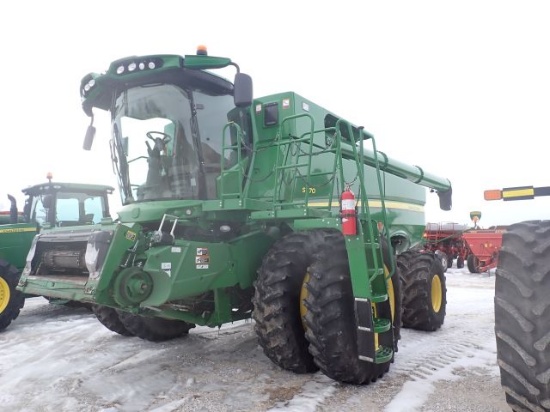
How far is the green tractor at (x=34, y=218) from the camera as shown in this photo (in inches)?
269

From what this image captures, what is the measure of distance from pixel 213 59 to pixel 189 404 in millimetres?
2969

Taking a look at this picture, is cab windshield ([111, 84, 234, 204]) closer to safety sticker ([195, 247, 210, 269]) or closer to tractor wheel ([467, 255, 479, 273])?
safety sticker ([195, 247, 210, 269])

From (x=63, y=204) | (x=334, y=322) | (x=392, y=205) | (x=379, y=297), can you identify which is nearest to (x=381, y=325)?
(x=379, y=297)

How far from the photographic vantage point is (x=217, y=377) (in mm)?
4031

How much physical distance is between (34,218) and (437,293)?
751cm

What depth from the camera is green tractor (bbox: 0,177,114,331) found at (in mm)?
6828

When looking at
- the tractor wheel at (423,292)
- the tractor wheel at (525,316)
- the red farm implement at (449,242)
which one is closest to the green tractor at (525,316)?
the tractor wheel at (525,316)

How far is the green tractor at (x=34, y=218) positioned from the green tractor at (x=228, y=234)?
Answer: 2402 mm

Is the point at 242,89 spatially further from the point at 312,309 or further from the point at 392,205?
the point at 392,205

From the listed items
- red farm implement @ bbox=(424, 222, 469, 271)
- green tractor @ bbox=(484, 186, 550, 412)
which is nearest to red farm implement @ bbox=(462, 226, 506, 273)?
red farm implement @ bbox=(424, 222, 469, 271)

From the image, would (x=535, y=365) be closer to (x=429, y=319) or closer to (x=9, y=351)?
(x=429, y=319)

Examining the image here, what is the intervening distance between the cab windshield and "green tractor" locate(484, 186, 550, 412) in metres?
2.78

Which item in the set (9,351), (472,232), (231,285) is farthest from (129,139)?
(472,232)

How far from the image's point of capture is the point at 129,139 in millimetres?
4680
